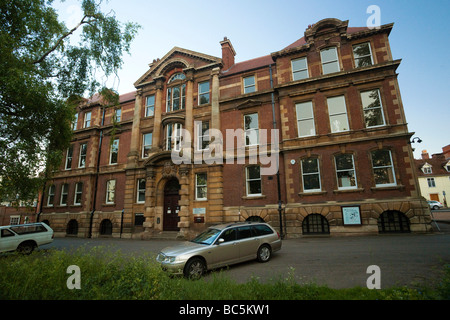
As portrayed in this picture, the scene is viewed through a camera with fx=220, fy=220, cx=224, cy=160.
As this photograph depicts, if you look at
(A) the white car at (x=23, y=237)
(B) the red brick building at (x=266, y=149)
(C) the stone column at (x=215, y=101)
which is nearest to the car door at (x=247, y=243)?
(B) the red brick building at (x=266, y=149)

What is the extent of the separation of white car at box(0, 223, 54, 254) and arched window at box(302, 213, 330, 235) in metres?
16.3

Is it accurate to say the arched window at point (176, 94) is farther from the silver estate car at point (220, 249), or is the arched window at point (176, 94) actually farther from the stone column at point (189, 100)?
the silver estate car at point (220, 249)

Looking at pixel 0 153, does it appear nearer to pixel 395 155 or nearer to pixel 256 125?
pixel 256 125

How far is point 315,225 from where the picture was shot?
14883mm

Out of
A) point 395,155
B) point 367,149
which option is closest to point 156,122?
point 367,149

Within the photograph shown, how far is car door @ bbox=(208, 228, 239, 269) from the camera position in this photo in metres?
7.74

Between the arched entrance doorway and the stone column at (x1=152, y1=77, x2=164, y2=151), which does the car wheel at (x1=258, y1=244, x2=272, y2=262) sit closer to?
the arched entrance doorway

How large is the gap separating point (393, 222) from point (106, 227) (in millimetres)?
23226

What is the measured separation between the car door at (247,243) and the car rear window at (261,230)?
267 millimetres

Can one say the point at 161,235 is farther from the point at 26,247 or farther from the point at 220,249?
the point at 220,249

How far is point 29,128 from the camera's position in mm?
9750

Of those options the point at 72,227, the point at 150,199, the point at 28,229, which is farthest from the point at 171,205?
the point at 72,227

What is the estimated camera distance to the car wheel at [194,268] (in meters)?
7.04

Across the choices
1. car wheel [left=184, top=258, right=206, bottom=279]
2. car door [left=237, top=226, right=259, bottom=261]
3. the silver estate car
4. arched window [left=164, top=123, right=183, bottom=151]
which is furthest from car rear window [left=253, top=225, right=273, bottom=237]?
arched window [left=164, top=123, right=183, bottom=151]
